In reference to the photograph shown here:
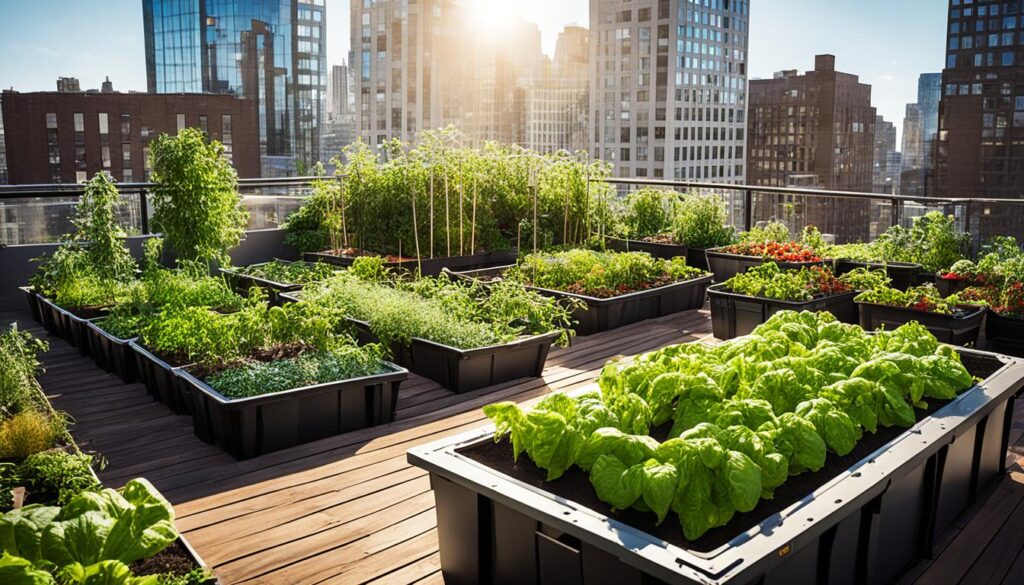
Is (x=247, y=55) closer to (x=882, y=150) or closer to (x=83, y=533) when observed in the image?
(x=882, y=150)

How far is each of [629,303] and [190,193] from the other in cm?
369

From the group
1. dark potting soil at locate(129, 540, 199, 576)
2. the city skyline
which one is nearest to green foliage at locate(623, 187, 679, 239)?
dark potting soil at locate(129, 540, 199, 576)

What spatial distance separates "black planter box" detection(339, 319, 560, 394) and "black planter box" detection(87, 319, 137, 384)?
4.66 ft

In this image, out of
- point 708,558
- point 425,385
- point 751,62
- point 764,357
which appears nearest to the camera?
point 708,558

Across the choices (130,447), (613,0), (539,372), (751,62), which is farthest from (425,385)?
(751,62)

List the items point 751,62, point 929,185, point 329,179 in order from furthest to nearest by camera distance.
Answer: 1. point 751,62
2. point 929,185
3. point 329,179

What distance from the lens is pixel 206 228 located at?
6742 mm

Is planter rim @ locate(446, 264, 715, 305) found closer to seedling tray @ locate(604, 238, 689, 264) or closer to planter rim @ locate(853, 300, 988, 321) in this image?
seedling tray @ locate(604, 238, 689, 264)

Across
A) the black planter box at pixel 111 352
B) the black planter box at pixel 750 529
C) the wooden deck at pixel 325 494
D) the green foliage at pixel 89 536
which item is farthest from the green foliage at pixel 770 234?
the green foliage at pixel 89 536

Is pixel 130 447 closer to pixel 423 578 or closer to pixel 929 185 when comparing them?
pixel 423 578

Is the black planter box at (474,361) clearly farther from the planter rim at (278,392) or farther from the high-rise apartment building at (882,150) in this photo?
the high-rise apartment building at (882,150)

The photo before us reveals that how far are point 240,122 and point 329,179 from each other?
58.0 meters

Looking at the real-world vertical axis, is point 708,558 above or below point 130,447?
above

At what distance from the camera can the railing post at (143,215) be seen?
8375mm
